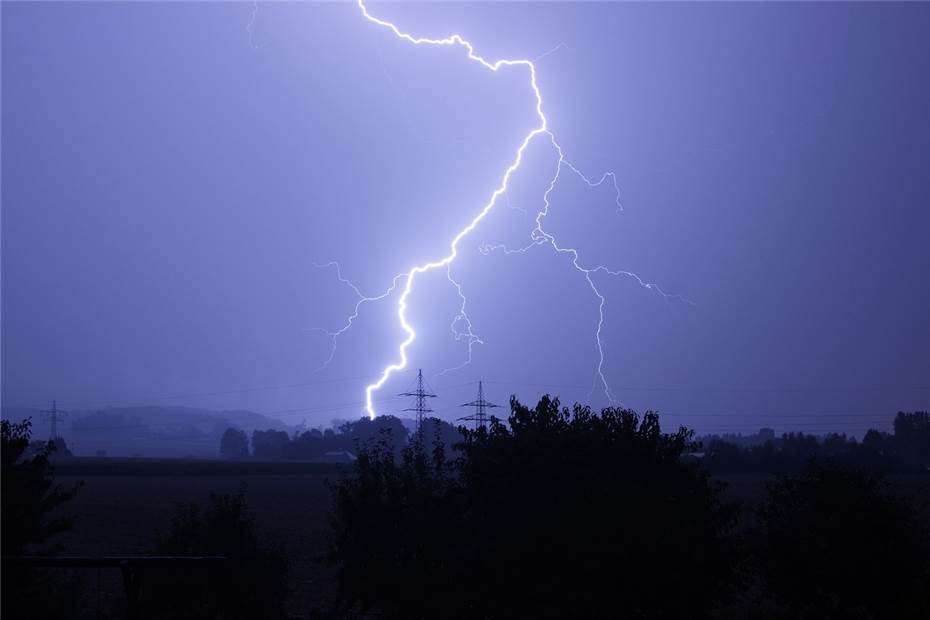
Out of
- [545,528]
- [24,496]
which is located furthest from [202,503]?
[545,528]

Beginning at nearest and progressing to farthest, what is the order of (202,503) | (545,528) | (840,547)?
(545,528) < (840,547) < (202,503)

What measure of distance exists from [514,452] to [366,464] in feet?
9.96

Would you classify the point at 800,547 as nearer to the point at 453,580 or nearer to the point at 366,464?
the point at 453,580

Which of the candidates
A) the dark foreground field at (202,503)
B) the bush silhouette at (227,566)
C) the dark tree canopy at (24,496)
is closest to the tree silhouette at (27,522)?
the dark tree canopy at (24,496)

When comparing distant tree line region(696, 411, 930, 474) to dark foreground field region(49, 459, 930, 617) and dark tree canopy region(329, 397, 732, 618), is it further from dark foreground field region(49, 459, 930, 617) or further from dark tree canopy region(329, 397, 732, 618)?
dark tree canopy region(329, 397, 732, 618)

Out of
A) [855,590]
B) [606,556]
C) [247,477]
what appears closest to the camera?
[606,556]

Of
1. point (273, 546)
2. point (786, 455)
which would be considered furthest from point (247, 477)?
point (273, 546)

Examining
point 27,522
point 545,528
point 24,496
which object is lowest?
point 545,528

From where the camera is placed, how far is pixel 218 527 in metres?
15.4

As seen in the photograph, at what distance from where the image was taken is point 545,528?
43.9 ft

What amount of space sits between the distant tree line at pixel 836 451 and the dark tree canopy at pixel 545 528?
6099 centimetres

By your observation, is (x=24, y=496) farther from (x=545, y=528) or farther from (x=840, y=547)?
(x=840, y=547)

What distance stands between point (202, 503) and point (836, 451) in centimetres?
6304

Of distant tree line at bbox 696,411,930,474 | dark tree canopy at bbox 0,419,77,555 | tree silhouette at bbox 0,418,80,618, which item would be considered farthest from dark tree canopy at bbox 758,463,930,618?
distant tree line at bbox 696,411,930,474
